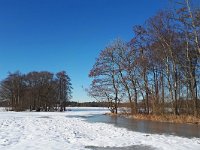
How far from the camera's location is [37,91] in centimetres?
6694

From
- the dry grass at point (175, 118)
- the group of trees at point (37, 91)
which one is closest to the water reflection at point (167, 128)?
the dry grass at point (175, 118)

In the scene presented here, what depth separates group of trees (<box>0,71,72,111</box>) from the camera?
2606 inches

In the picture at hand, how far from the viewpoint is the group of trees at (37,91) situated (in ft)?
217

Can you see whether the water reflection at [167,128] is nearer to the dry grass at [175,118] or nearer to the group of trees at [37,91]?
the dry grass at [175,118]

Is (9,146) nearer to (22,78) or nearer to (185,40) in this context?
(185,40)

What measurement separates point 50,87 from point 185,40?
148 feet

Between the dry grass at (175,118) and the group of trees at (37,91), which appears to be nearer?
the dry grass at (175,118)

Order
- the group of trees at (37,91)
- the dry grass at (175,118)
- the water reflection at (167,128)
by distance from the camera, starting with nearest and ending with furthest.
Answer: the water reflection at (167,128), the dry grass at (175,118), the group of trees at (37,91)

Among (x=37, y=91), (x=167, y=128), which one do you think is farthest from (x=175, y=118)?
(x=37, y=91)

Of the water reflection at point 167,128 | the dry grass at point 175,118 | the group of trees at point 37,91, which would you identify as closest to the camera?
the water reflection at point 167,128

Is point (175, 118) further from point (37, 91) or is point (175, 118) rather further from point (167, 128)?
point (37, 91)

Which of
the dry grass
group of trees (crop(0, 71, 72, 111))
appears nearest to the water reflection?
the dry grass

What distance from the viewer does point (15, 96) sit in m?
68.8

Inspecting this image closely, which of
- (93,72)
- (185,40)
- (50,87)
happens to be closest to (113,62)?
(93,72)
